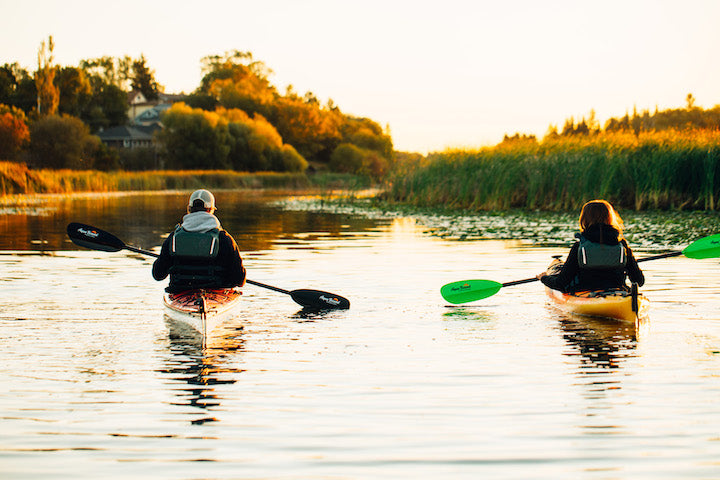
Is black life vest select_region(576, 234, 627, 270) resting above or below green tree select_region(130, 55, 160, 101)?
below

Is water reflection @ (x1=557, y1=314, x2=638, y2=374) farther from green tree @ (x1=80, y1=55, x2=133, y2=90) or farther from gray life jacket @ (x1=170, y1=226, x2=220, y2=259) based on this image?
green tree @ (x1=80, y1=55, x2=133, y2=90)

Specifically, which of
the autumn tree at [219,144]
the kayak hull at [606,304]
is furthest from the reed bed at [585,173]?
the autumn tree at [219,144]

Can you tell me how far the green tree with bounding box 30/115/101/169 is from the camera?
60.7 metres

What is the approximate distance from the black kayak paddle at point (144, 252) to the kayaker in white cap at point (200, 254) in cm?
71

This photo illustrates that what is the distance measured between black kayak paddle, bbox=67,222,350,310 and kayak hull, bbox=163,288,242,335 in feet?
2.17

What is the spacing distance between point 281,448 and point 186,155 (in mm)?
66898

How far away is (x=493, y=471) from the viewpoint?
4.12 m

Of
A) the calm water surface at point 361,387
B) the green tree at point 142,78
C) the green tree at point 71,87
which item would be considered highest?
the green tree at point 142,78

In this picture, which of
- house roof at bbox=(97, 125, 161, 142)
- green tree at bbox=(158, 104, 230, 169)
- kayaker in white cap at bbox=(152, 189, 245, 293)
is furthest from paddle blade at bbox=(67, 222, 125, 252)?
house roof at bbox=(97, 125, 161, 142)

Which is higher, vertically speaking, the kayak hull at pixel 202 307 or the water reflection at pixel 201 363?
the kayak hull at pixel 202 307

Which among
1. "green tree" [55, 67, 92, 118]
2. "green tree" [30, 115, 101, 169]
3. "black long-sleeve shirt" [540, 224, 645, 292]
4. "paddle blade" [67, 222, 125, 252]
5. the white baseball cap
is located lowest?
"black long-sleeve shirt" [540, 224, 645, 292]

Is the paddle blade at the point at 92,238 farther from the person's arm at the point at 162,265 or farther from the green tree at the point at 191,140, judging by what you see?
the green tree at the point at 191,140

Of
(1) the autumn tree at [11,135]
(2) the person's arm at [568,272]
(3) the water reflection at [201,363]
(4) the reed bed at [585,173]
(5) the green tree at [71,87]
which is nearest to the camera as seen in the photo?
(3) the water reflection at [201,363]

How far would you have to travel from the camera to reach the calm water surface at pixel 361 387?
4.29m
